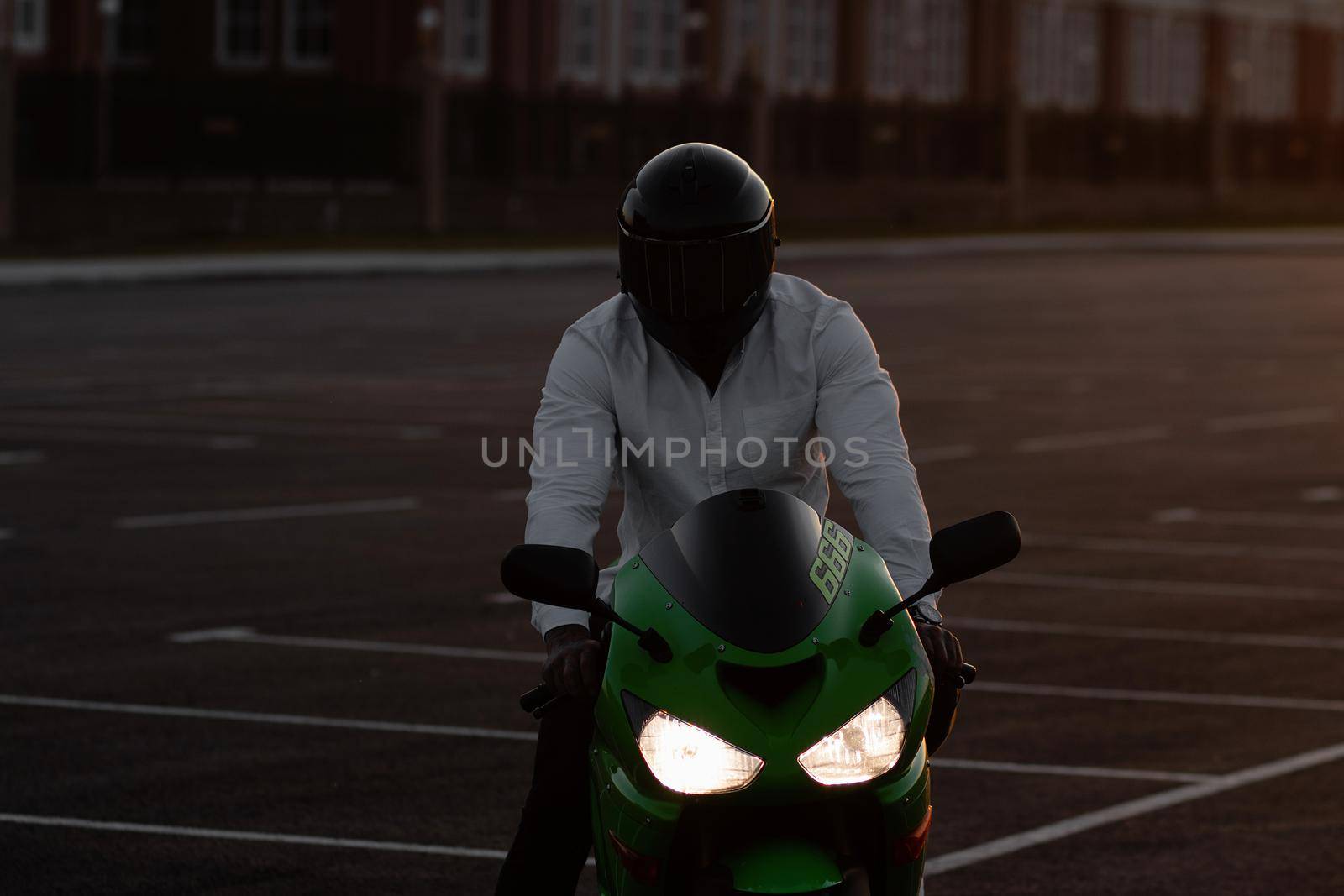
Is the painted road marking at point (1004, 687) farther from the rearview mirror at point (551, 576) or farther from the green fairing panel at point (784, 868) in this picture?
the green fairing panel at point (784, 868)

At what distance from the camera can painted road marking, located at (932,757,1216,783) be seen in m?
7.40

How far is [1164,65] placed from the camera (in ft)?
298

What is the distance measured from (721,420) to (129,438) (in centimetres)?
1386

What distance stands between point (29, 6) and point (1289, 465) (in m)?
44.1

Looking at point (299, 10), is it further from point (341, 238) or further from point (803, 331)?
point (803, 331)

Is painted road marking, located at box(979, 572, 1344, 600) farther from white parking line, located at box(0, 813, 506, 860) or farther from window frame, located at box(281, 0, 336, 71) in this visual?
window frame, located at box(281, 0, 336, 71)

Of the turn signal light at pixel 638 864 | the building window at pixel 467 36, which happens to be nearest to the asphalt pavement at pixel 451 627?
the turn signal light at pixel 638 864

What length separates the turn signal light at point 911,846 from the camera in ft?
11.4

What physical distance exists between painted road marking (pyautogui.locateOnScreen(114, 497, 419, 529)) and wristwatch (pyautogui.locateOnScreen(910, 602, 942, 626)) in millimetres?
9364

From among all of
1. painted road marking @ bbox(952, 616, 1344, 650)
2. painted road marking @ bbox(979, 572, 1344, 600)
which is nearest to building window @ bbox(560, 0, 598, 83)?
painted road marking @ bbox(979, 572, 1344, 600)

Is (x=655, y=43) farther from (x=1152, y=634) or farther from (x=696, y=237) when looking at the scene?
(x=696, y=237)

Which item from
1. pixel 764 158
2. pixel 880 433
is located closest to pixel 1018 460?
pixel 880 433

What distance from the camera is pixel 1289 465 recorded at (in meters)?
16.6

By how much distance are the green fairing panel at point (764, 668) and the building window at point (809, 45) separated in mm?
71936
